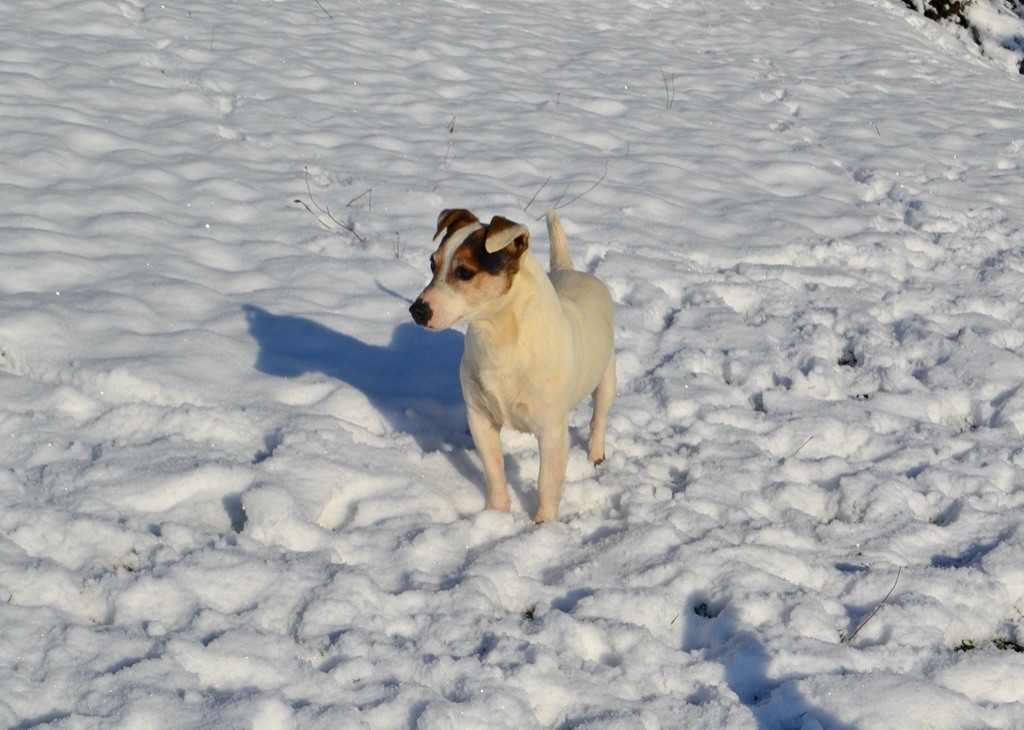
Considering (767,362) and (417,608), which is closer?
(417,608)

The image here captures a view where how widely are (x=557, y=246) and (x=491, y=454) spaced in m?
1.10

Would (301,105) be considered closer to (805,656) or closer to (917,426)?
(917,426)

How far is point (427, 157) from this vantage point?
7270 millimetres

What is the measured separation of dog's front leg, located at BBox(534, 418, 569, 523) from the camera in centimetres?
383

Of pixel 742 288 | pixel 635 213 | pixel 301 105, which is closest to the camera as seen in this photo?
pixel 742 288

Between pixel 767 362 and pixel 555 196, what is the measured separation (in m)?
2.35

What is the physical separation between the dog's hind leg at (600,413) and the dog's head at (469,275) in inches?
42.4

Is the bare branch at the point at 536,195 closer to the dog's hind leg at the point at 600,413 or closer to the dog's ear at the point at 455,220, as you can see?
the dog's hind leg at the point at 600,413

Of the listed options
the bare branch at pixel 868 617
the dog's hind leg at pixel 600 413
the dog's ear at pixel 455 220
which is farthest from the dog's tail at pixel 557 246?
the bare branch at pixel 868 617

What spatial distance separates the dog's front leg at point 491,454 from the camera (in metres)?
3.92

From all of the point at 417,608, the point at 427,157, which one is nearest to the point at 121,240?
the point at 427,157

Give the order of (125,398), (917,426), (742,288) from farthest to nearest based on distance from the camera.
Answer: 1. (742,288)
2. (917,426)
3. (125,398)

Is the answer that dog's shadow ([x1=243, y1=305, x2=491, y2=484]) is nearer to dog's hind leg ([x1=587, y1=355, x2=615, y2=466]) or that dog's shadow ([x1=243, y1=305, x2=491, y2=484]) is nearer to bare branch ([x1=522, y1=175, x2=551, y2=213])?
dog's hind leg ([x1=587, y1=355, x2=615, y2=466])

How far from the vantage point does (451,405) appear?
4.74 metres
